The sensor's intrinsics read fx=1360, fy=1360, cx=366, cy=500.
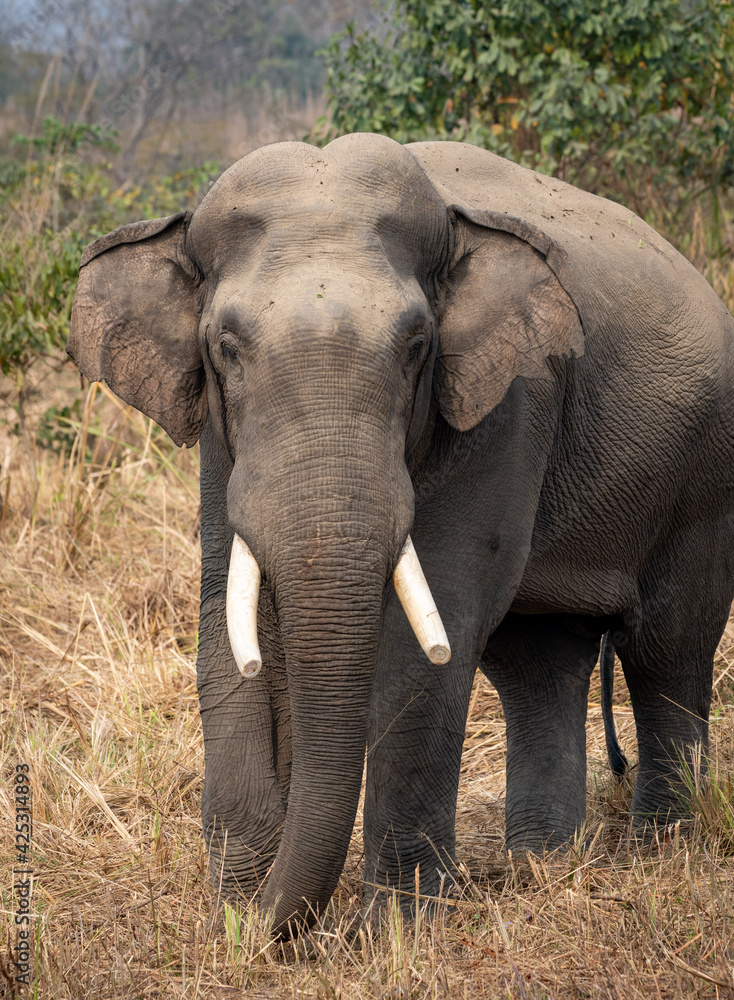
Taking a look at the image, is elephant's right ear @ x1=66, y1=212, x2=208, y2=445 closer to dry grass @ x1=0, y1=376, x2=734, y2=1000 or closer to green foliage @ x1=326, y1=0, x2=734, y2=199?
dry grass @ x1=0, y1=376, x2=734, y2=1000

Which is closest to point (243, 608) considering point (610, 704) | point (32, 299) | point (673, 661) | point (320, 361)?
point (320, 361)

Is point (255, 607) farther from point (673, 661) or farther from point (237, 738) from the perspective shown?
point (673, 661)

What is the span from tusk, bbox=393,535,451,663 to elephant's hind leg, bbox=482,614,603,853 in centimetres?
175

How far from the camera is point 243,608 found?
2.71m

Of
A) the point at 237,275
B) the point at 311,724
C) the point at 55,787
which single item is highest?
the point at 237,275

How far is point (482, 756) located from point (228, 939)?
2.23m

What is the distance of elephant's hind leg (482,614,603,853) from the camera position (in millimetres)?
4371

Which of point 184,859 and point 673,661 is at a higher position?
point 673,661

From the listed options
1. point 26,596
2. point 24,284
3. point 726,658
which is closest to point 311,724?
point 726,658

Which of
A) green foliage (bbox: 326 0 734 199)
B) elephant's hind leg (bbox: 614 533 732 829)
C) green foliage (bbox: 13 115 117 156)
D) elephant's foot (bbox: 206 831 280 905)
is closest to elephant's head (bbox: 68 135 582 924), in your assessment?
elephant's foot (bbox: 206 831 280 905)

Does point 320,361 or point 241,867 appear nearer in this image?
point 320,361

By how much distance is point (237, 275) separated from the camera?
3.00m

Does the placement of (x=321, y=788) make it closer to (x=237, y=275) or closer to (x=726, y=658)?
(x=237, y=275)

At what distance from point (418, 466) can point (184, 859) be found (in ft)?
4.28
